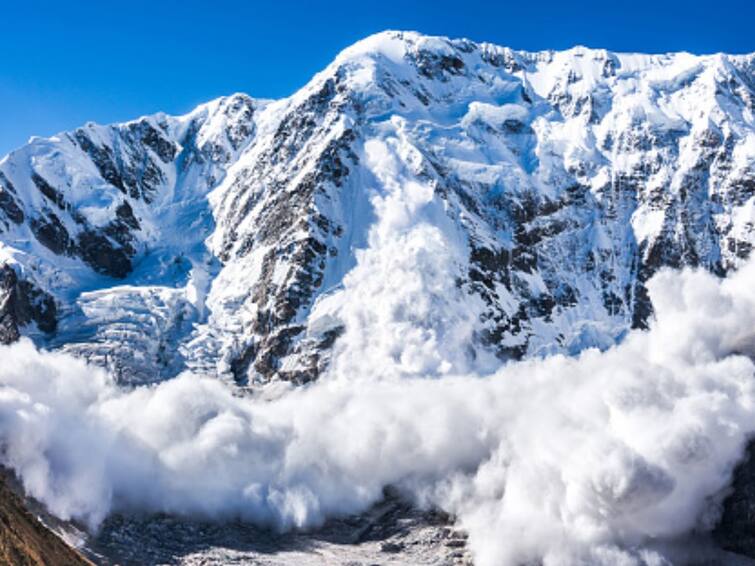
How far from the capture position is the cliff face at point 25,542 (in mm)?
143000

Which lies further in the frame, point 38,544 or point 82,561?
point 82,561

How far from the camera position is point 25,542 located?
152 metres

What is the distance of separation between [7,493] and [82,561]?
678 inches

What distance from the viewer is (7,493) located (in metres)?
178

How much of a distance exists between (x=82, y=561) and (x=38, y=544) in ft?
53.6

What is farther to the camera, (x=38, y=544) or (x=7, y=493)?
(x=7, y=493)

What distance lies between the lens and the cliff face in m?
143

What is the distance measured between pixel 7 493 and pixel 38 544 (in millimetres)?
21943

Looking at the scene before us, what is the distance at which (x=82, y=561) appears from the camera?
570ft
